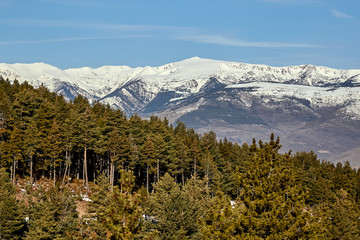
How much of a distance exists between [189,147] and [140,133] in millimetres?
15828

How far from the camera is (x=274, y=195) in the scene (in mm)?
32406

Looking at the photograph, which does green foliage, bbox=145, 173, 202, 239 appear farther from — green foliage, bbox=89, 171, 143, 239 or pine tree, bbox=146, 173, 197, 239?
green foliage, bbox=89, 171, 143, 239

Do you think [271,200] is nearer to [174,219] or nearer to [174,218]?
[174,218]

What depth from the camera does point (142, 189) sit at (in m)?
65.1

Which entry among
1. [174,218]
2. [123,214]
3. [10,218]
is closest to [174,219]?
[174,218]

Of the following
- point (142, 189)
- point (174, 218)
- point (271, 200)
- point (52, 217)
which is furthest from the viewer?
point (142, 189)

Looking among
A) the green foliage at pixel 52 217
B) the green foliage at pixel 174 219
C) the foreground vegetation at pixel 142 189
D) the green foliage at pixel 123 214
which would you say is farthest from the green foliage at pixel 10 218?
the green foliage at pixel 123 214

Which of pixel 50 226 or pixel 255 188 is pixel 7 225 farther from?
pixel 255 188

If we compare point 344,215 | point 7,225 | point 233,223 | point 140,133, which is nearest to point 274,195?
point 233,223

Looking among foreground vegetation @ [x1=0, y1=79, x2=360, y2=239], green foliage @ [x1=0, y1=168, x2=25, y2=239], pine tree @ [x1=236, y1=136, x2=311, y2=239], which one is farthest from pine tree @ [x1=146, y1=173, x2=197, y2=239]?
pine tree @ [x1=236, y1=136, x2=311, y2=239]

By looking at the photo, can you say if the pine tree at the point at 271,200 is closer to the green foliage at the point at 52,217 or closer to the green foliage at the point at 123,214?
the green foliage at the point at 123,214

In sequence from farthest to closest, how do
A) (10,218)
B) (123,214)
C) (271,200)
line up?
(10,218) < (271,200) < (123,214)

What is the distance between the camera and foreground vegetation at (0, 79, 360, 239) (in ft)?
106

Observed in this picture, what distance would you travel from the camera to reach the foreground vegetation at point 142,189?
32188 millimetres
